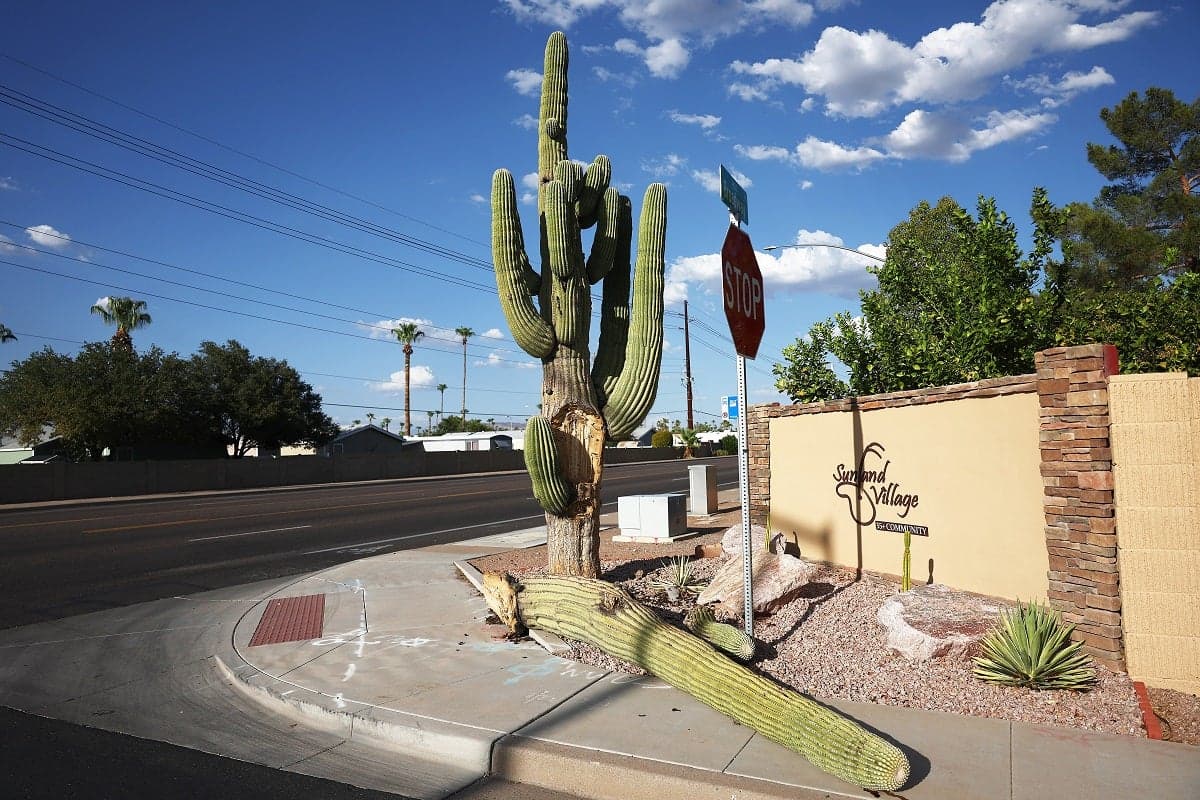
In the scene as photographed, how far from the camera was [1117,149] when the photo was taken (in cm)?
2288

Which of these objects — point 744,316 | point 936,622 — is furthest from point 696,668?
point 744,316

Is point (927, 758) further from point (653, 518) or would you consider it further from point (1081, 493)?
point (653, 518)

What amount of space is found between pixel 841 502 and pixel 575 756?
5.80m

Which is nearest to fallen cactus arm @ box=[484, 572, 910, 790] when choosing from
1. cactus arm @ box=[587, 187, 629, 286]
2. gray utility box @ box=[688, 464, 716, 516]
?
cactus arm @ box=[587, 187, 629, 286]

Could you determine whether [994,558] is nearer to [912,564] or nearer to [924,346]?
[912,564]

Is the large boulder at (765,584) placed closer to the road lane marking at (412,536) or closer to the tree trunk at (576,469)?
the tree trunk at (576,469)

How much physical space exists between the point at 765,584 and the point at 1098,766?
365 centimetres

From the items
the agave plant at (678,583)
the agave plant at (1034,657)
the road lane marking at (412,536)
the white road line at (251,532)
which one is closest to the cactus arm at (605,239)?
the agave plant at (678,583)

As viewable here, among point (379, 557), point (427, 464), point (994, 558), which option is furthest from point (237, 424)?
point (994, 558)

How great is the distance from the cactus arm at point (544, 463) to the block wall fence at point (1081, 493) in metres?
4.33

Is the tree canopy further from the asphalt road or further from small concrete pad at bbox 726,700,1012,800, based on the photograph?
small concrete pad at bbox 726,700,1012,800

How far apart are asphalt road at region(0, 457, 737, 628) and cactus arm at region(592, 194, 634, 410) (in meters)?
5.98

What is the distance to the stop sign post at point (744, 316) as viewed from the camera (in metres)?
6.05

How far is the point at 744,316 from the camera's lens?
6.30 m
